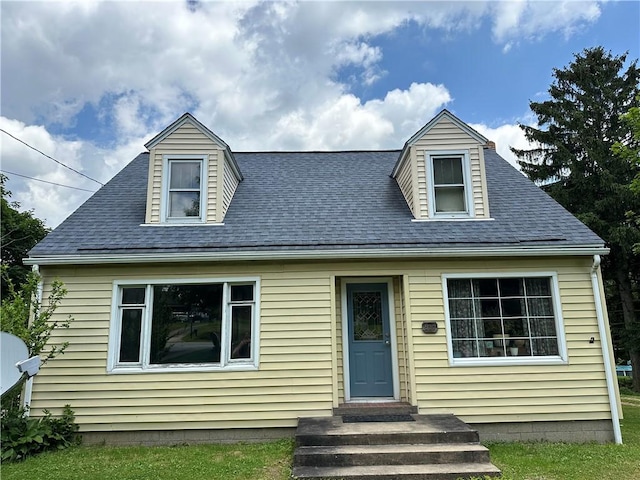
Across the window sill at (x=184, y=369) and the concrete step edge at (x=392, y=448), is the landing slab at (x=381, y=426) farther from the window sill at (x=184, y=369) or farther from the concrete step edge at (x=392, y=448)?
the window sill at (x=184, y=369)

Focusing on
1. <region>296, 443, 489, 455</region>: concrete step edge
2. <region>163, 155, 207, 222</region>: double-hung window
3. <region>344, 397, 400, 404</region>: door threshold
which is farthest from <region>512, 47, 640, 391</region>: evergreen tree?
<region>163, 155, 207, 222</region>: double-hung window

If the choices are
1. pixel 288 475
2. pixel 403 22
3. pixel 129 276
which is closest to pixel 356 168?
pixel 403 22

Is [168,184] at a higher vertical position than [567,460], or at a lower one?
higher

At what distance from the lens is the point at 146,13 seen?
8359 millimetres

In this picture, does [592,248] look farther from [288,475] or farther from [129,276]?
[129,276]

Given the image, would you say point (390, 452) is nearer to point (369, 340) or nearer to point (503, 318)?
point (369, 340)

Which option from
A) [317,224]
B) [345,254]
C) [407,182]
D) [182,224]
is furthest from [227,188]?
[407,182]

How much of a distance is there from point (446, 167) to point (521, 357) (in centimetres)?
376

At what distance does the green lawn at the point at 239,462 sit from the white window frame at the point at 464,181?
3980 mm

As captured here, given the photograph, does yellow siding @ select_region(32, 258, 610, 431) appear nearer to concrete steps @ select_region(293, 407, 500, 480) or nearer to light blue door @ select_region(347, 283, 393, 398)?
light blue door @ select_region(347, 283, 393, 398)

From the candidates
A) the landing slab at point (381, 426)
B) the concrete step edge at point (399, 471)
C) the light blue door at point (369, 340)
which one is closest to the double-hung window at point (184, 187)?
the light blue door at point (369, 340)

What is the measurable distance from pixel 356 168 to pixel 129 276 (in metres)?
5.82

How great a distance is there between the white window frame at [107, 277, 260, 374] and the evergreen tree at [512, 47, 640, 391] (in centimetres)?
1485

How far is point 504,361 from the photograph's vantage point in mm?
6004
